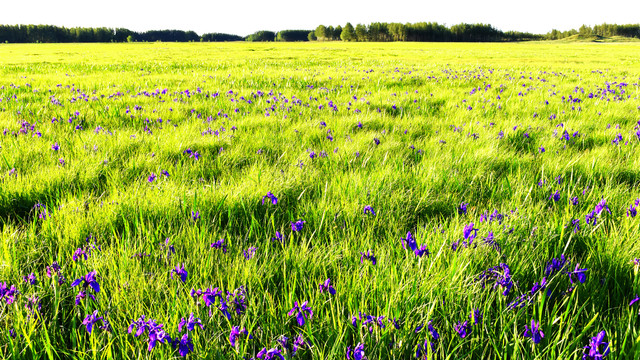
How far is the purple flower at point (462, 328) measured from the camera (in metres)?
1.32

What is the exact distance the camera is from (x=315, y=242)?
6.95ft

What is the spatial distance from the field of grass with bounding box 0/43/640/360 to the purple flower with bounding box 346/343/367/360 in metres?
0.02

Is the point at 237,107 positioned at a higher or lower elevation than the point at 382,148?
higher

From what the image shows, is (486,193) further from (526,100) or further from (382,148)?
(526,100)

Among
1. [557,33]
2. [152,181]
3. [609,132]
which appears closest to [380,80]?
[609,132]

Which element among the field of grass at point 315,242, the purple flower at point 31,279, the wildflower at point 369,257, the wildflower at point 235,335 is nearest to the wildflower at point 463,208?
the field of grass at point 315,242

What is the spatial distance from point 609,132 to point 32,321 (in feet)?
20.7

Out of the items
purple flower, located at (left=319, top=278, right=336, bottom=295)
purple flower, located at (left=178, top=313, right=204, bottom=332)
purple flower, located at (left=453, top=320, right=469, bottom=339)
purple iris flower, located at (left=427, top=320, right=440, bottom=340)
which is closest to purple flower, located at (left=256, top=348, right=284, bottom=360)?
purple flower, located at (left=178, top=313, right=204, bottom=332)

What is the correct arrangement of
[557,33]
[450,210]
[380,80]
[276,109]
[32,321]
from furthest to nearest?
[557,33] < [380,80] < [276,109] < [450,210] < [32,321]

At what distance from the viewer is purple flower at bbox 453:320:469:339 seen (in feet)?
4.34

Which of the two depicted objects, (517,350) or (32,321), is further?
(32,321)

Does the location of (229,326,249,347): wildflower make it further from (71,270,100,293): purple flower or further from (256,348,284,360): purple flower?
(71,270,100,293): purple flower

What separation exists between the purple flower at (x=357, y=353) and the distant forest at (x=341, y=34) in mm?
165705

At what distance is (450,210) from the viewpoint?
2611mm
